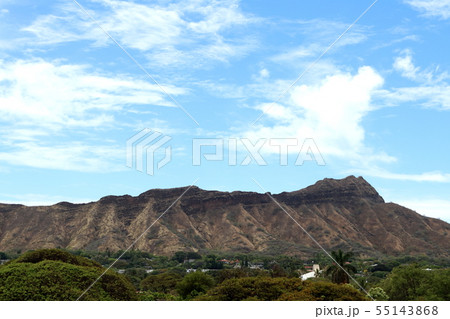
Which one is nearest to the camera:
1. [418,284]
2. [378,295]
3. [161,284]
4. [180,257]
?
[378,295]

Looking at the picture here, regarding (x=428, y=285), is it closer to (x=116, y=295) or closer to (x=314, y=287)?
(x=314, y=287)

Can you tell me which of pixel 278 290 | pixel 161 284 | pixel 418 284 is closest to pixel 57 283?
pixel 278 290

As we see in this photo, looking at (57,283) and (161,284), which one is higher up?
(57,283)

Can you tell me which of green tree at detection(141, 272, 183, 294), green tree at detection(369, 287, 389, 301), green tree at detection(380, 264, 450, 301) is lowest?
green tree at detection(141, 272, 183, 294)

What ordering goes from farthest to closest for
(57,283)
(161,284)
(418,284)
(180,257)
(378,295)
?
(180,257) < (161,284) < (418,284) < (378,295) < (57,283)

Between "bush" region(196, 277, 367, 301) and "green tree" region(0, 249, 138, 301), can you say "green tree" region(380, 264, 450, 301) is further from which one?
"green tree" region(0, 249, 138, 301)

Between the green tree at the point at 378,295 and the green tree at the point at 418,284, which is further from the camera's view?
the green tree at the point at 378,295

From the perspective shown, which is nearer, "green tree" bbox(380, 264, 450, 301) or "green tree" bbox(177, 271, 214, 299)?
"green tree" bbox(380, 264, 450, 301)

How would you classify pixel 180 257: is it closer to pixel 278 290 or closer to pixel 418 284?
pixel 418 284

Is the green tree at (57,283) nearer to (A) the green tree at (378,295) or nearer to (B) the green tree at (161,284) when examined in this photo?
(A) the green tree at (378,295)

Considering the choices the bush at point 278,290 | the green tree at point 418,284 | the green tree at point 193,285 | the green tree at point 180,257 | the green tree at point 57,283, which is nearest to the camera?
the bush at point 278,290

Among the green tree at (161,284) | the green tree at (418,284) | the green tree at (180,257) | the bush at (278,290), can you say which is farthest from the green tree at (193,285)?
the green tree at (180,257)

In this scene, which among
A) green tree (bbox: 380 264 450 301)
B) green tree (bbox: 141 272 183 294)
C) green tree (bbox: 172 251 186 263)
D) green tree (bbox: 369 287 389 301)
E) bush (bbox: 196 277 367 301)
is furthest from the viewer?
green tree (bbox: 172 251 186 263)

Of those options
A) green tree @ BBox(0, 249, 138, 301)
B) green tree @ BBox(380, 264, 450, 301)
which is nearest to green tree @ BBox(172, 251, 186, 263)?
green tree @ BBox(380, 264, 450, 301)
